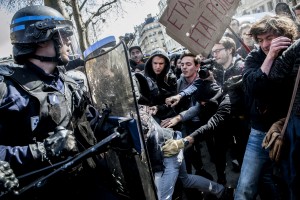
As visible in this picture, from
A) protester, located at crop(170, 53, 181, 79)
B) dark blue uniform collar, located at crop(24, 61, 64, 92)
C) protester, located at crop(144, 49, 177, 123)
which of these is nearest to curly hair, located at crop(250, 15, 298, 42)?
dark blue uniform collar, located at crop(24, 61, 64, 92)

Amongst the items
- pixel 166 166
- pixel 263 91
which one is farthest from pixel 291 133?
pixel 166 166

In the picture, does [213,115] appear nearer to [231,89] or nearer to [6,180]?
[231,89]

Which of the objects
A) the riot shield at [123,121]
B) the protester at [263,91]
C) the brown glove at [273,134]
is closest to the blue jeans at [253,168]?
the protester at [263,91]

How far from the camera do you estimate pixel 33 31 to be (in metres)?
2.03

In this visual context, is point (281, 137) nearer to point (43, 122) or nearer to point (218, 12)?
point (218, 12)

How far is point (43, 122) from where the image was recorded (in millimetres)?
1762

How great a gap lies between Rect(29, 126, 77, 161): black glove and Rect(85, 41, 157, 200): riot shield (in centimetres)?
29

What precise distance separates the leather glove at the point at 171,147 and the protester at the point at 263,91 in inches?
25.2

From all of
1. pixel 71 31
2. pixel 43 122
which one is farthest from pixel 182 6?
pixel 43 122

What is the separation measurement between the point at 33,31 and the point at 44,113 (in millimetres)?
698

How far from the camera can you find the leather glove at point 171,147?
104 inches

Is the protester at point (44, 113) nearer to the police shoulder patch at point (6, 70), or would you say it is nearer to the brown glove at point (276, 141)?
the police shoulder patch at point (6, 70)

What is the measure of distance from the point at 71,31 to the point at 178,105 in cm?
198

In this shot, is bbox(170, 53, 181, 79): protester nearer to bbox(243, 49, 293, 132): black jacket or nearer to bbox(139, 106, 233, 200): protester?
bbox(139, 106, 233, 200): protester
